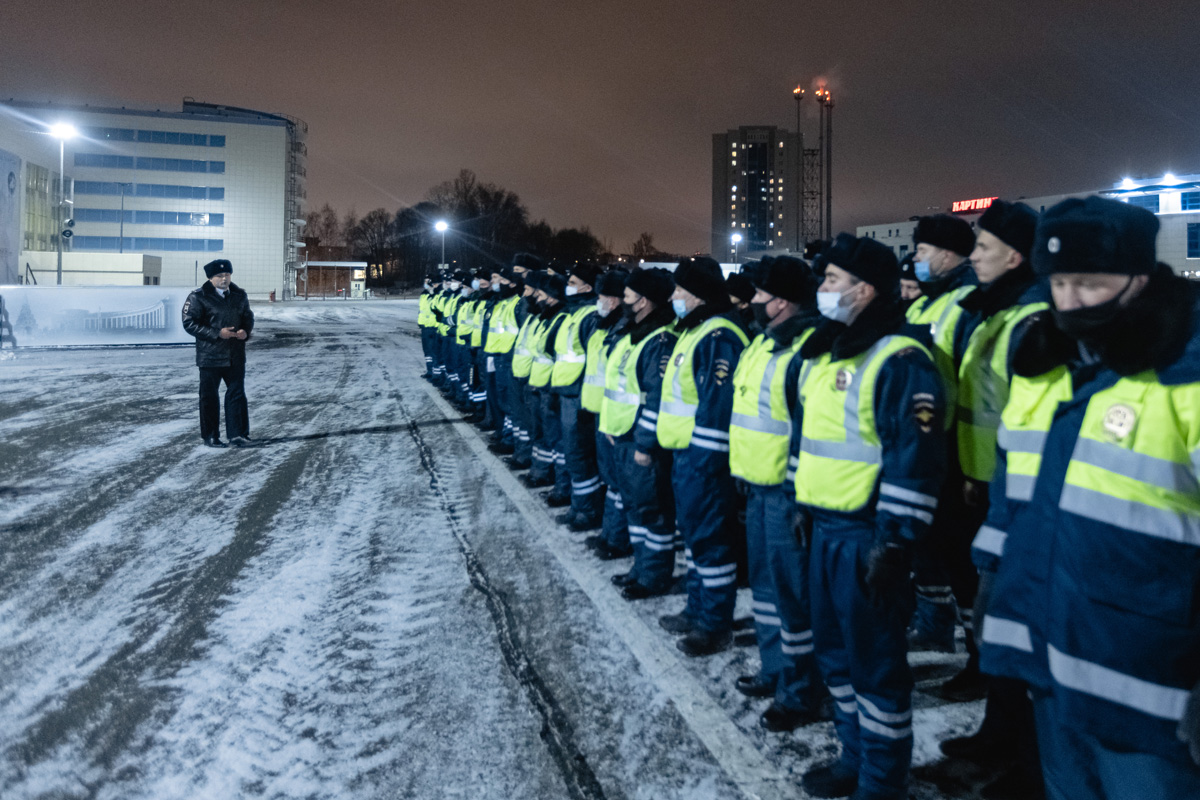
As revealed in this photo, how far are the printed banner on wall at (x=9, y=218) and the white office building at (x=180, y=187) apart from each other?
34383 mm

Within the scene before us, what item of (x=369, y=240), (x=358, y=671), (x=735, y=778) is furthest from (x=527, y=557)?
(x=369, y=240)

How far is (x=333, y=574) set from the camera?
5.37 meters

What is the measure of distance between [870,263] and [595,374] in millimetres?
3214

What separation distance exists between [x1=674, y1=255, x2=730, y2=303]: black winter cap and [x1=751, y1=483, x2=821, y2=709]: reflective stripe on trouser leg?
154cm

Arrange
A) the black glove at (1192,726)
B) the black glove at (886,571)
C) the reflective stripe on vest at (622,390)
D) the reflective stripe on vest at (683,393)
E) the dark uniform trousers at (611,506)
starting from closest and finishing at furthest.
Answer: the black glove at (1192,726), the black glove at (886,571), the reflective stripe on vest at (683,393), the reflective stripe on vest at (622,390), the dark uniform trousers at (611,506)

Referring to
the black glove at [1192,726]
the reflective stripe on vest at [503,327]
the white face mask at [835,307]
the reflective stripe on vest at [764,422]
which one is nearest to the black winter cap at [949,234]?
the reflective stripe on vest at [764,422]

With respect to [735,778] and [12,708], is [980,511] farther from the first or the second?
[12,708]

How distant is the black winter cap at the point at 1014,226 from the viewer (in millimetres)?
3746

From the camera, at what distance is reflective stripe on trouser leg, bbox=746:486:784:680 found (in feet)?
12.3

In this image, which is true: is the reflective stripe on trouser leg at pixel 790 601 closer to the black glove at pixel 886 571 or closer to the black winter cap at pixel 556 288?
the black glove at pixel 886 571

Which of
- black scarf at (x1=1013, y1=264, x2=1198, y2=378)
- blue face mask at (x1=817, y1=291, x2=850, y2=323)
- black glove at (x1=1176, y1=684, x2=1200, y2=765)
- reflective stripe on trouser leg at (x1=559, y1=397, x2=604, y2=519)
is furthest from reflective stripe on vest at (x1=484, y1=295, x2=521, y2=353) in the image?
black glove at (x1=1176, y1=684, x2=1200, y2=765)

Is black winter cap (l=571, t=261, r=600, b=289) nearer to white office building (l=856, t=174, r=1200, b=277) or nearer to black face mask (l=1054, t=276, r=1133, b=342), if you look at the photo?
black face mask (l=1054, t=276, r=1133, b=342)

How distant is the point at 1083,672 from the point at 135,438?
10.4 m

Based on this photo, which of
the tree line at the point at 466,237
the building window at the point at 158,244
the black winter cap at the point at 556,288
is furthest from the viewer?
the tree line at the point at 466,237
